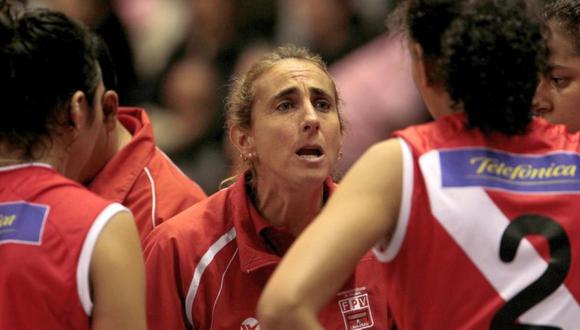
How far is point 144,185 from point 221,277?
586mm

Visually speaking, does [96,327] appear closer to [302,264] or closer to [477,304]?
[302,264]

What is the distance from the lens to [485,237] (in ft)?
6.61

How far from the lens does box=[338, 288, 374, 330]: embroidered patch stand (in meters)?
2.90

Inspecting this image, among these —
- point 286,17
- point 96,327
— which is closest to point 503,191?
point 96,327

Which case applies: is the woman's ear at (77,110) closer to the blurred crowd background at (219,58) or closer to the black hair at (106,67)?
the black hair at (106,67)

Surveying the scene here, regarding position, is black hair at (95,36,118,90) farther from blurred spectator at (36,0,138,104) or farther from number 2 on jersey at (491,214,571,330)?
blurred spectator at (36,0,138,104)

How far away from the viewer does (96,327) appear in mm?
2146

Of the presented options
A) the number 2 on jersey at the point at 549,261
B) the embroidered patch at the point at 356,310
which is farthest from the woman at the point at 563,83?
the number 2 on jersey at the point at 549,261

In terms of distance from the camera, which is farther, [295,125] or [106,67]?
[106,67]

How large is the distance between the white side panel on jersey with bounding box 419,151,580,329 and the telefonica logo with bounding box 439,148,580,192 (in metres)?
0.02

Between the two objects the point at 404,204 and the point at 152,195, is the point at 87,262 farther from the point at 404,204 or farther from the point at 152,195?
the point at 152,195

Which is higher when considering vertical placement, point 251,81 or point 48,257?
point 251,81

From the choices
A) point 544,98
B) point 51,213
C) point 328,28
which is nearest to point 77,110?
point 51,213

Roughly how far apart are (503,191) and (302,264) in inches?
17.3
